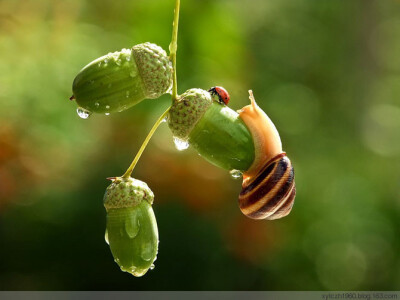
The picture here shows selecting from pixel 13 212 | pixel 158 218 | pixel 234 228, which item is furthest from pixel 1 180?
pixel 234 228

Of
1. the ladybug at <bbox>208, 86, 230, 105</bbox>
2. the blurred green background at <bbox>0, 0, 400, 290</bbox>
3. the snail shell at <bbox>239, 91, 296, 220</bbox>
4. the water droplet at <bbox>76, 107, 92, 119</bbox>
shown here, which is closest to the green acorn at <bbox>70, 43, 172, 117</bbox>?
the water droplet at <bbox>76, 107, 92, 119</bbox>

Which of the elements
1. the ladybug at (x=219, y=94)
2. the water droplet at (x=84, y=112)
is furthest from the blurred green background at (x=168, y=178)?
the water droplet at (x=84, y=112)

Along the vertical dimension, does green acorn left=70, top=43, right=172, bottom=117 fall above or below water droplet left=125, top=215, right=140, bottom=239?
above

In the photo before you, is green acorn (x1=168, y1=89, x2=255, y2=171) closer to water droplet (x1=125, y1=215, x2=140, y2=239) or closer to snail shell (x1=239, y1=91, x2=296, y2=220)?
snail shell (x1=239, y1=91, x2=296, y2=220)

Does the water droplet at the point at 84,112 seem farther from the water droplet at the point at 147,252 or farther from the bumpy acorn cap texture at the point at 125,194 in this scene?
the water droplet at the point at 147,252

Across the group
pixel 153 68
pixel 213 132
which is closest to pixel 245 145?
pixel 213 132
